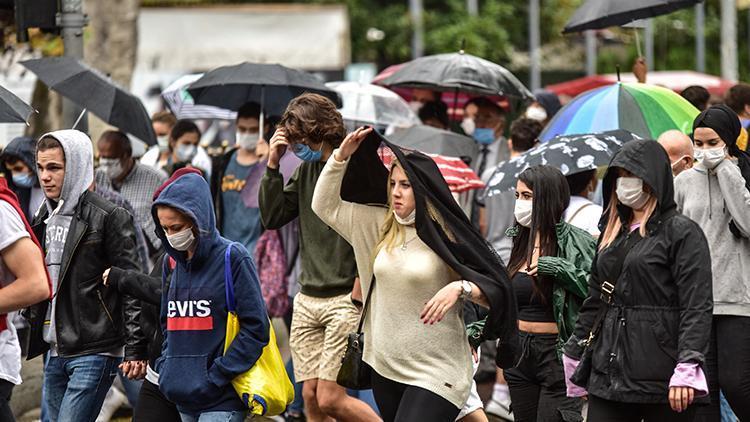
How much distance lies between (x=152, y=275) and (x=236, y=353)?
3.56 ft

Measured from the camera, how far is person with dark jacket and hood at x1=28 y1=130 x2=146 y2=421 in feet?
25.6

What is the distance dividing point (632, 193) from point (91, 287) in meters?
2.92

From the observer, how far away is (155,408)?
7223 millimetres

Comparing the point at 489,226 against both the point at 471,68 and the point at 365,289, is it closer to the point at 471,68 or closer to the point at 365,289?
the point at 471,68

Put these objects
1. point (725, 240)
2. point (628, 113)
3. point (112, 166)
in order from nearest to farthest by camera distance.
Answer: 1. point (725, 240)
2. point (628, 113)
3. point (112, 166)

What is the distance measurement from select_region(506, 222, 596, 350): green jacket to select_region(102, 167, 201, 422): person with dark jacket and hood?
6.02 feet

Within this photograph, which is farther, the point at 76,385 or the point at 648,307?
the point at 76,385

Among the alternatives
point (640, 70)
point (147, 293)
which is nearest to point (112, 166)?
point (147, 293)

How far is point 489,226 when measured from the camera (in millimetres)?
11047

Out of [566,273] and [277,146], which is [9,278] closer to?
[277,146]

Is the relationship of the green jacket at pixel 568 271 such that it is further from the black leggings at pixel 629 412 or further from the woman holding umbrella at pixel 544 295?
the black leggings at pixel 629 412

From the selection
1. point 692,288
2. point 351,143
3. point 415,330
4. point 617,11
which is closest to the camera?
point 692,288

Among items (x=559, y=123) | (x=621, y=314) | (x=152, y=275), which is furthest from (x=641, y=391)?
(x=559, y=123)

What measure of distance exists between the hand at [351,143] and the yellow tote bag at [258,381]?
0.69 meters
